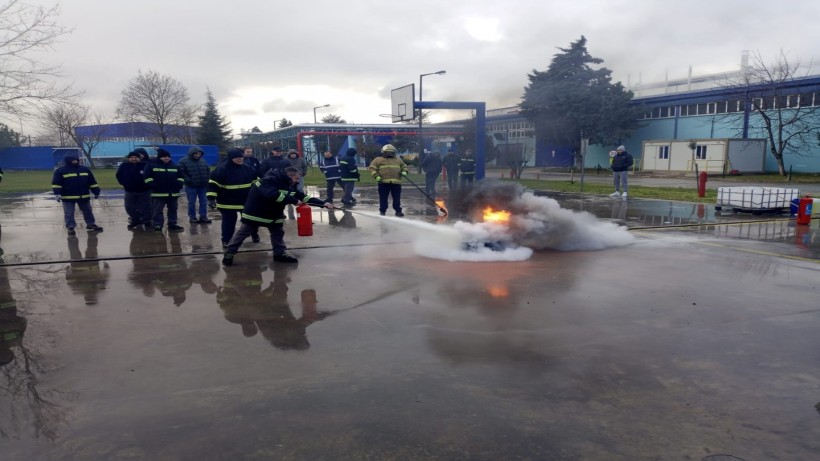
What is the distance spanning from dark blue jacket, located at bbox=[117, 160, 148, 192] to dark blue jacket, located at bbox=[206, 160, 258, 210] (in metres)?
2.78

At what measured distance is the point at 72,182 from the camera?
34.7 feet

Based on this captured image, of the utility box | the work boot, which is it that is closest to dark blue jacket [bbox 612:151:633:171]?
the utility box

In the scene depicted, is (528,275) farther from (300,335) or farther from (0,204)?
(0,204)

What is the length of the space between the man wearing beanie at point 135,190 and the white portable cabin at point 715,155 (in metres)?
34.1

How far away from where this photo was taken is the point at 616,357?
4.43 metres

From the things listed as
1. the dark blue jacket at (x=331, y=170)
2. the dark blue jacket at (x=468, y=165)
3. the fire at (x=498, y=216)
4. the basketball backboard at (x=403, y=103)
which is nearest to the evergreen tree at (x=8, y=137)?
the basketball backboard at (x=403, y=103)

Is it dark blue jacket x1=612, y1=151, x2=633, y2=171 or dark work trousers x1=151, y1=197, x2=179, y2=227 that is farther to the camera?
dark blue jacket x1=612, y1=151, x2=633, y2=171

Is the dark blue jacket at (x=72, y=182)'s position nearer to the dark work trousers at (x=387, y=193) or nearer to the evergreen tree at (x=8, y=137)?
the dark work trousers at (x=387, y=193)

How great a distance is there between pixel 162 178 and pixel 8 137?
64273 millimetres

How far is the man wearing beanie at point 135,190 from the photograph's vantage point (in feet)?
35.2

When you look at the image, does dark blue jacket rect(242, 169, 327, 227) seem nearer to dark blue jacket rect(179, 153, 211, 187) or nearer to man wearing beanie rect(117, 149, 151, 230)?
dark blue jacket rect(179, 153, 211, 187)

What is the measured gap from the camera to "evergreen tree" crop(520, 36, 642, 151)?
38562mm

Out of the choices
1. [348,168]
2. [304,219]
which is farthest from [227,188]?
[348,168]

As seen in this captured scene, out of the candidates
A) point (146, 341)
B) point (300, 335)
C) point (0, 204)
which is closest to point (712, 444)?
point (300, 335)
